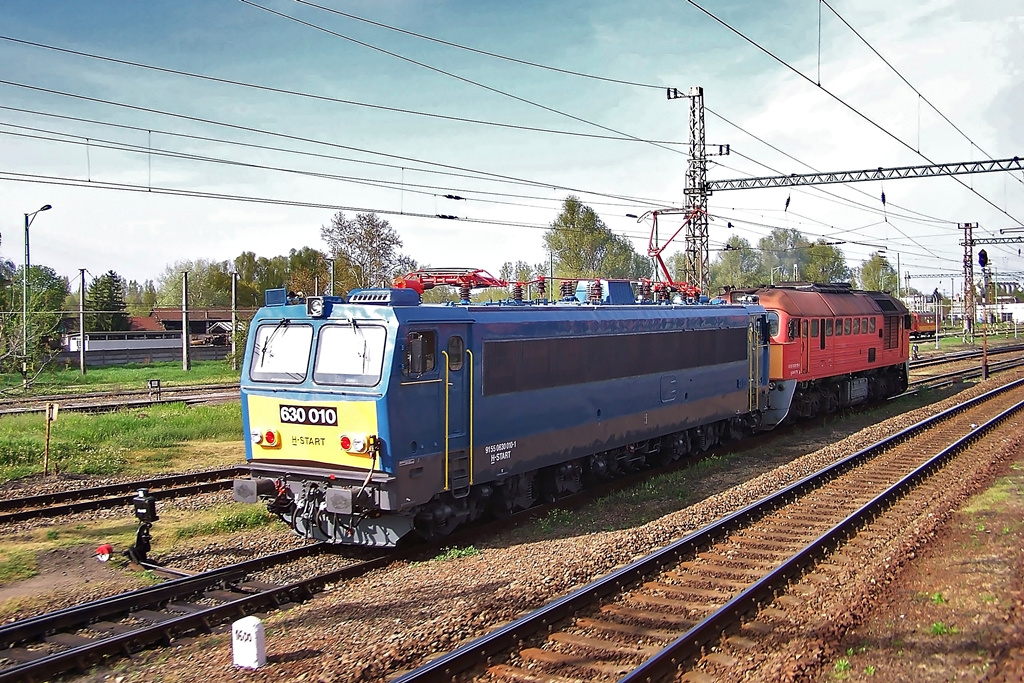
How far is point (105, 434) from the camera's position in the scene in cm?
2033

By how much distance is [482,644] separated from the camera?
7156 millimetres

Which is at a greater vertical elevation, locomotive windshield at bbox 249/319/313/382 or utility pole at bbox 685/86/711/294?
utility pole at bbox 685/86/711/294

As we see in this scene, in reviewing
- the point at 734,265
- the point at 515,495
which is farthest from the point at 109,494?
the point at 734,265

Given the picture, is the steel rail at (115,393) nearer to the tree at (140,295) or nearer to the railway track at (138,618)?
the railway track at (138,618)

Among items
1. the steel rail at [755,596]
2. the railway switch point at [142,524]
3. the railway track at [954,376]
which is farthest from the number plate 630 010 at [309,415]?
the railway track at [954,376]

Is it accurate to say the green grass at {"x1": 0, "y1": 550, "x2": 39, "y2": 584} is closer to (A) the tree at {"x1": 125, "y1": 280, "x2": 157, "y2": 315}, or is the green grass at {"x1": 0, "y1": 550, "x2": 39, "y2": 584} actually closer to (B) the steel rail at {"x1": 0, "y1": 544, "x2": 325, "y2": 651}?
(B) the steel rail at {"x1": 0, "y1": 544, "x2": 325, "y2": 651}

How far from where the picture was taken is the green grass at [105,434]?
1711 centimetres

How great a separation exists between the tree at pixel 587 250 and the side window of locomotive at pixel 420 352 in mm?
34069

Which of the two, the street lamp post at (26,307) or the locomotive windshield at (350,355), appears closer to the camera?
the locomotive windshield at (350,355)

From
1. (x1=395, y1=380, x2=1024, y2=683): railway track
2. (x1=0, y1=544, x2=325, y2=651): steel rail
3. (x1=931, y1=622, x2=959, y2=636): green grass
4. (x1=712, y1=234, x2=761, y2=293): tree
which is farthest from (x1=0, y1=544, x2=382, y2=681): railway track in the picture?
(x1=712, y1=234, x2=761, y2=293): tree

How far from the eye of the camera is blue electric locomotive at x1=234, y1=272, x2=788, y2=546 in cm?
1018

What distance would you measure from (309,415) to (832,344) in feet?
60.2

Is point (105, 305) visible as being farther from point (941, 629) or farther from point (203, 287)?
point (941, 629)

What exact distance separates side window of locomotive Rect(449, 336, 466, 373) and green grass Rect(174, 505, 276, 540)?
4267 mm
